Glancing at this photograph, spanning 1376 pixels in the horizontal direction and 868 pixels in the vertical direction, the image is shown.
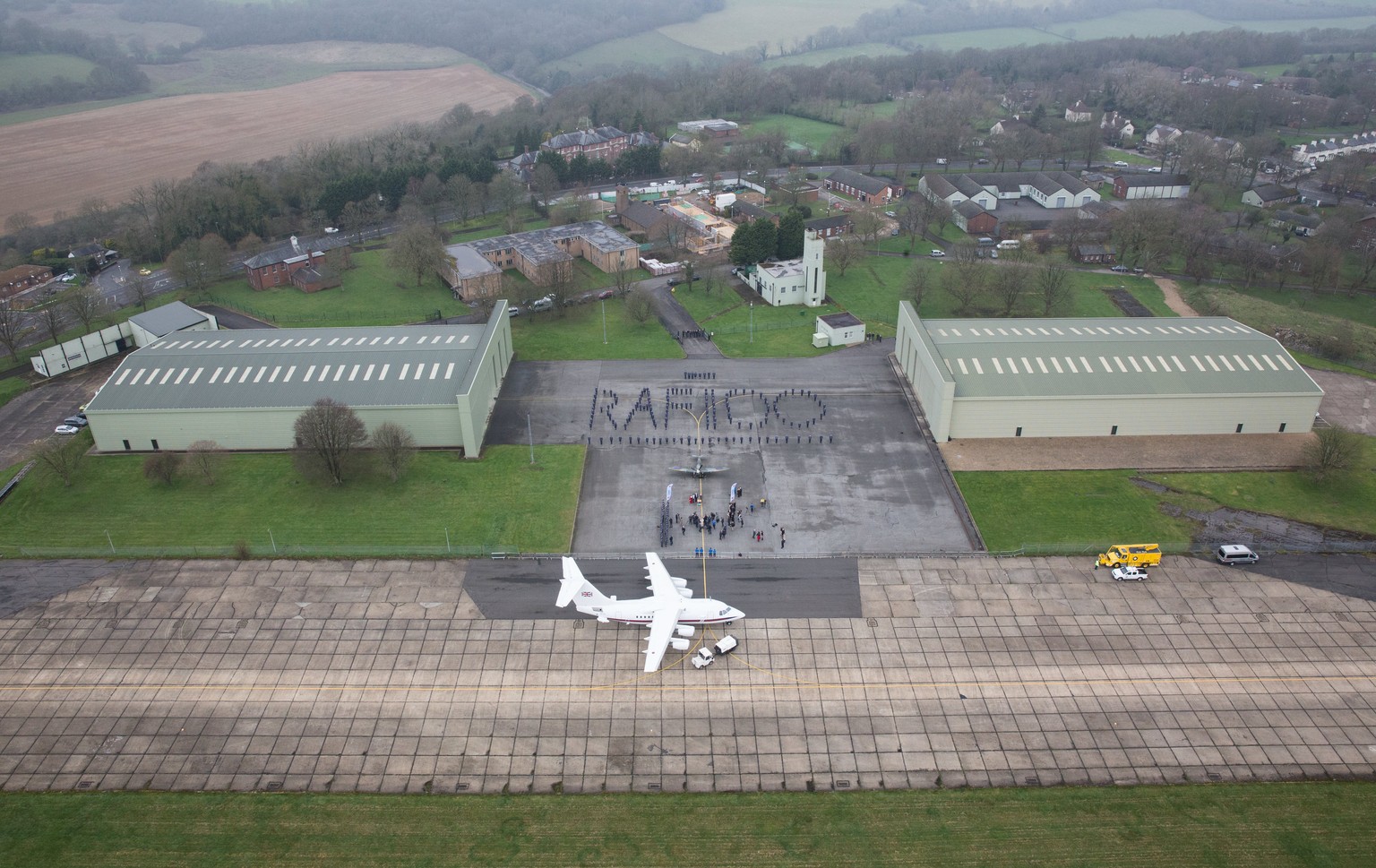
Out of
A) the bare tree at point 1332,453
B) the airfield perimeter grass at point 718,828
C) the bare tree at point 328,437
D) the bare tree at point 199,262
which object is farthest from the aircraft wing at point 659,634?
the bare tree at point 199,262

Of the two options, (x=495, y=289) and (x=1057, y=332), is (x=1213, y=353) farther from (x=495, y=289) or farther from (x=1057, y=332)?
(x=495, y=289)

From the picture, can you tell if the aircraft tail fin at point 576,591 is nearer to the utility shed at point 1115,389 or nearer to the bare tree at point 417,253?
the utility shed at point 1115,389

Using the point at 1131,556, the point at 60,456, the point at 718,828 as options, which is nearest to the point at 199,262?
the point at 60,456

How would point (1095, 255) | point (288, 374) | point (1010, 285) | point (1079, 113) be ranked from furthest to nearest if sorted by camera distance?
point (1079, 113)
point (1095, 255)
point (1010, 285)
point (288, 374)

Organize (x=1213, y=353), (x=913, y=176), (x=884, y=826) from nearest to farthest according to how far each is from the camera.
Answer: (x=884, y=826) → (x=1213, y=353) → (x=913, y=176)

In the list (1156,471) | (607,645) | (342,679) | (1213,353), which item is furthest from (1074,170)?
(342,679)

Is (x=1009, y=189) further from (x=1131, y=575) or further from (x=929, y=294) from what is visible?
(x=1131, y=575)
